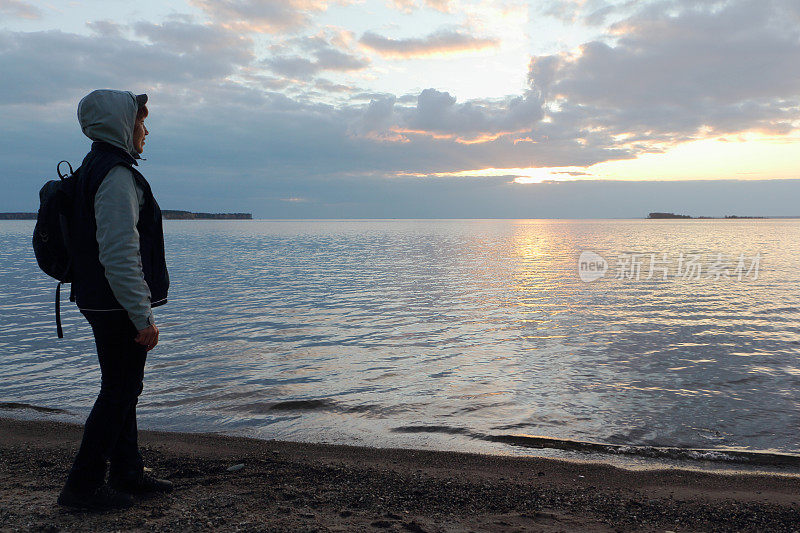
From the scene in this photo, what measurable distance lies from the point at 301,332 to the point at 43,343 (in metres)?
6.44

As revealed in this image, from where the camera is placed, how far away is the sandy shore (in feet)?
14.0

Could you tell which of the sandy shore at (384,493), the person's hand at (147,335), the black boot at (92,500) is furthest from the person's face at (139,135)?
the sandy shore at (384,493)

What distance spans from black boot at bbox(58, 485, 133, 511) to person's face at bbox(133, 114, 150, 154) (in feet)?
9.26

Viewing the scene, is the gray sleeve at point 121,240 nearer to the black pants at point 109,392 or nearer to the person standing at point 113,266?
the person standing at point 113,266

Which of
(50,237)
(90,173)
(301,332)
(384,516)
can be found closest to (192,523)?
(384,516)

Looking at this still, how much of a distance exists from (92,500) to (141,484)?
17.1 inches

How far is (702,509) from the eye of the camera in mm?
4809

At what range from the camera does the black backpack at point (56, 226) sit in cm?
396

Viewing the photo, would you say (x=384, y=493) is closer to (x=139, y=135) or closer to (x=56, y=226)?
(x=56, y=226)

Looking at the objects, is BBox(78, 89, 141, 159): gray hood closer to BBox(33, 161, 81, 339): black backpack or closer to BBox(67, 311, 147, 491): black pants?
BBox(33, 161, 81, 339): black backpack

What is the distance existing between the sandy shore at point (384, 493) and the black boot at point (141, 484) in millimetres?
161

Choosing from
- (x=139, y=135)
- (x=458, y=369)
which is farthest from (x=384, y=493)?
(x=458, y=369)

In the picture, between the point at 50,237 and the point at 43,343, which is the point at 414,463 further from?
the point at 43,343

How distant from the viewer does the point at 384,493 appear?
499cm
